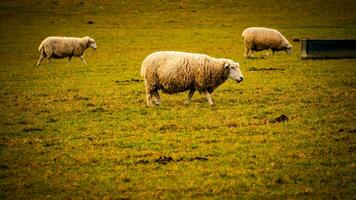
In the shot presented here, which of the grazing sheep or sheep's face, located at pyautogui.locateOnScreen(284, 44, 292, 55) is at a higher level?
the grazing sheep

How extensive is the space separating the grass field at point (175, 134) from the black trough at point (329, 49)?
2.91 feet

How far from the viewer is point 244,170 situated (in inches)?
350

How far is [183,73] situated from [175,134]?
3355 mm

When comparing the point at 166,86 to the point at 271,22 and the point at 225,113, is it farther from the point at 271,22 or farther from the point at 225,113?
the point at 271,22

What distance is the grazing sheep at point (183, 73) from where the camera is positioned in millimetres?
14531

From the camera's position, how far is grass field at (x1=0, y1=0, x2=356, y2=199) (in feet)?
27.1

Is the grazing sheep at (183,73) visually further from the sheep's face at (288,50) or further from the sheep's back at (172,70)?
the sheep's face at (288,50)

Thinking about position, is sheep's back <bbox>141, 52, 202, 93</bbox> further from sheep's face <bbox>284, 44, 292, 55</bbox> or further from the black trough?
sheep's face <bbox>284, 44, 292, 55</bbox>

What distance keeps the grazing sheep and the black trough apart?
11137 millimetres

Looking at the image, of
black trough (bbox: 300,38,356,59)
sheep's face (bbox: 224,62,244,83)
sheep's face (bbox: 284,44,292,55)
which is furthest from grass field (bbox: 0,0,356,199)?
black trough (bbox: 300,38,356,59)

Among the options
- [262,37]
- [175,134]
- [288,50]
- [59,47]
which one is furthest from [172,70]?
[288,50]

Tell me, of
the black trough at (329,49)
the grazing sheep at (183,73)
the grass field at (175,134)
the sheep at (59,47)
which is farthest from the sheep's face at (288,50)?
the grazing sheep at (183,73)

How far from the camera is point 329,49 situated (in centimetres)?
2520

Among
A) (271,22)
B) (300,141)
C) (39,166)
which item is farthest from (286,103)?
(271,22)
